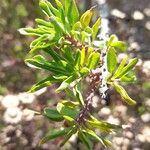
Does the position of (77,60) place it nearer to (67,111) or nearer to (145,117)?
(67,111)

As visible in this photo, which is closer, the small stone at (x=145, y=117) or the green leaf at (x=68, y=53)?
the green leaf at (x=68, y=53)

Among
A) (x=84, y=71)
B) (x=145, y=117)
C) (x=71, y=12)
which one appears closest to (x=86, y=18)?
(x=71, y=12)

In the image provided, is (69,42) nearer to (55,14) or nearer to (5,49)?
(55,14)

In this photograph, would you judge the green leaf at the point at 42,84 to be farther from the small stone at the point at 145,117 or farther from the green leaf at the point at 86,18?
the small stone at the point at 145,117

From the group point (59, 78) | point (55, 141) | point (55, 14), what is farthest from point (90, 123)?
point (55, 141)

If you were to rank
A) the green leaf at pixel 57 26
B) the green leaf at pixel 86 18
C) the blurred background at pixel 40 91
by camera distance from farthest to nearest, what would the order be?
the blurred background at pixel 40 91, the green leaf at pixel 86 18, the green leaf at pixel 57 26

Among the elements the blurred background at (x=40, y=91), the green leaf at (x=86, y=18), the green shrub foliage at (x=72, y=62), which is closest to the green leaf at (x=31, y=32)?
the green shrub foliage at (x=72, y=62)

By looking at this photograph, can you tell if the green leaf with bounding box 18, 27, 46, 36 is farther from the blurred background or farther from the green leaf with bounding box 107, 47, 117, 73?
the blurred background
